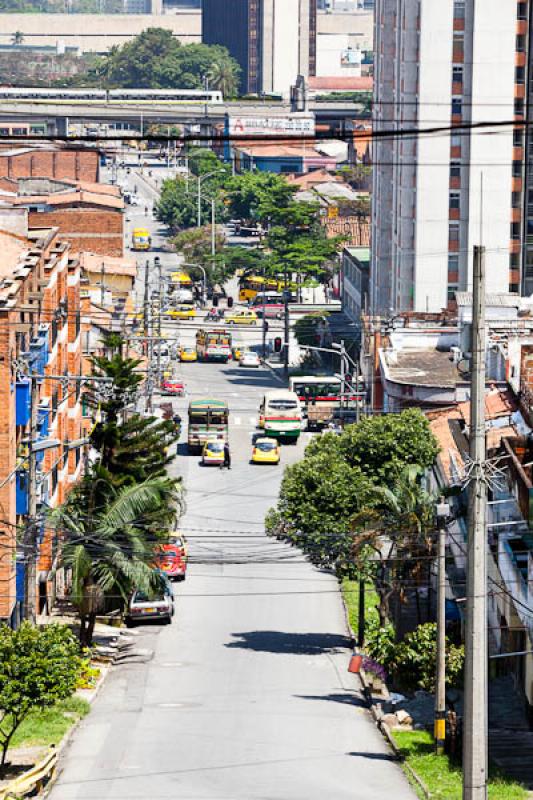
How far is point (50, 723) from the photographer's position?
170ft

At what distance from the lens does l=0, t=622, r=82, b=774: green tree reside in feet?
152

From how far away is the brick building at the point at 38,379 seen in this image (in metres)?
61.8

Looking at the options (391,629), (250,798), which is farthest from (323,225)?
(250,798)

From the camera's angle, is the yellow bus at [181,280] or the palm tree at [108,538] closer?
Answer: the palm tree at [108,538]

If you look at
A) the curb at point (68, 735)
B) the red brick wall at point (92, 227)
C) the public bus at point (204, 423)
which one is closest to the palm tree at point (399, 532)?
the curb at point (68, 735)

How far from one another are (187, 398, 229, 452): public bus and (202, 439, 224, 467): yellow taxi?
8.44ft

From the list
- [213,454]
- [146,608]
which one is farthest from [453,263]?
[146,608]

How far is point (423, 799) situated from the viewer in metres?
43.9

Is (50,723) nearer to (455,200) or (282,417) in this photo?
(282,417)

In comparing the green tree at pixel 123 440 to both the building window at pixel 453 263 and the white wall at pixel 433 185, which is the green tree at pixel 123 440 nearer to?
the white wall at pixel 433 185

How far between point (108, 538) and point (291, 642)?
8.43 metres

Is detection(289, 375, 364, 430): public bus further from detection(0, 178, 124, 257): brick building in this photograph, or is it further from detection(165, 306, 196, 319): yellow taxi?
detection(0, 178, 124, 257): brick building

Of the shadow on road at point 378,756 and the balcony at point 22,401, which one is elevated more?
the balcony at point 22,401

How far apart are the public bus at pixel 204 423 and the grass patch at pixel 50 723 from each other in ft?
167
